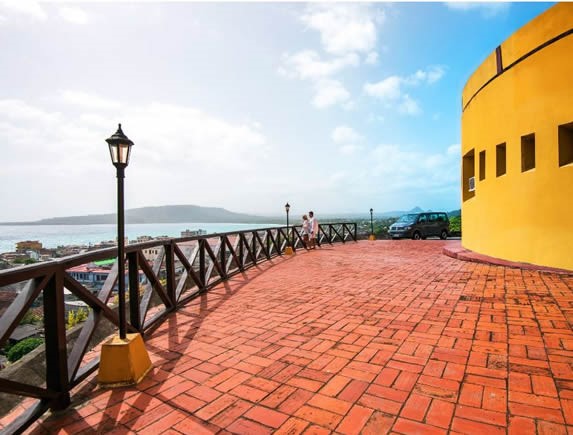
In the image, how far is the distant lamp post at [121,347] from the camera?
2512 millimetres

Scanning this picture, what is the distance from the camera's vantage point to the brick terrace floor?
198 cm

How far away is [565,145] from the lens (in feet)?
18.6

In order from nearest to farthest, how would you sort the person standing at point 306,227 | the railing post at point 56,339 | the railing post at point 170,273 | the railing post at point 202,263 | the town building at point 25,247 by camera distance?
1. the railing post at point 56,339
2. the town building at point 25,247
3. the railing post at point 170,273
4. the railing post at point 202,263
5. the person standing at point 306,227

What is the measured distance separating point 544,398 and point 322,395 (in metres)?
1.39

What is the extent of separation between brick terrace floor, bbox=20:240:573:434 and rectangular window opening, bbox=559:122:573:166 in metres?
2.26

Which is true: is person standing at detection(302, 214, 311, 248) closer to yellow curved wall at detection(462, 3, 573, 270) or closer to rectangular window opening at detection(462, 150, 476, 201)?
rectangular window opening at detection(462, 150, 476, 201)

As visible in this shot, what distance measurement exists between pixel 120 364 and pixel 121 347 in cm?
12

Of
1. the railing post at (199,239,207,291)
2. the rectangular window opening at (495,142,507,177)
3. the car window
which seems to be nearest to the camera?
the railing post at (199,239,207,291)

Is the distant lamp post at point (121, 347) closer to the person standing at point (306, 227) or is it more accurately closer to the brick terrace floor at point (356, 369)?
the brick terrace floor at point (356, 369)

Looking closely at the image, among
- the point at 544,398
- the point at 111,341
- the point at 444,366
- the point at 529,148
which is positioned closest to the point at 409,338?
the point at 444,366

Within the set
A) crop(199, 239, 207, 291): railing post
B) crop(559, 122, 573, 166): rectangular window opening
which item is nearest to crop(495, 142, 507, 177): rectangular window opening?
crop(559, 122, 573, 166): rectangular window opening

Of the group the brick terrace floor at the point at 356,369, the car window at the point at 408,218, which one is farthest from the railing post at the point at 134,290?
the car window at the point at 408,218

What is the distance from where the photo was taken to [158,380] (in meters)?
2.55

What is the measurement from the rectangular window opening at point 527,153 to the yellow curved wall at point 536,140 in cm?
8
